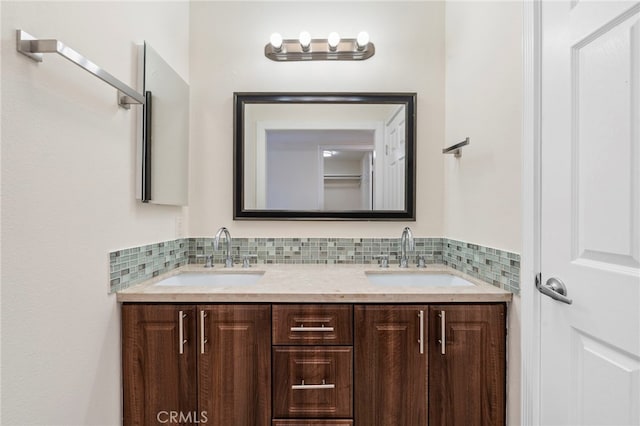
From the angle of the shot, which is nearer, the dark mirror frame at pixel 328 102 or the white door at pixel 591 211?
the white door at pixel 591 211

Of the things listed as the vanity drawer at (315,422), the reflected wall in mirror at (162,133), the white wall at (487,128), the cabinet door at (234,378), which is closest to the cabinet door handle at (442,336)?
the white wall at (487,128)

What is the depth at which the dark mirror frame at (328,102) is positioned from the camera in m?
1.90

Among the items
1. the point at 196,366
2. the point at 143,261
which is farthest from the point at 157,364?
the point at 143,261

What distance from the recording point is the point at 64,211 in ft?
3.24

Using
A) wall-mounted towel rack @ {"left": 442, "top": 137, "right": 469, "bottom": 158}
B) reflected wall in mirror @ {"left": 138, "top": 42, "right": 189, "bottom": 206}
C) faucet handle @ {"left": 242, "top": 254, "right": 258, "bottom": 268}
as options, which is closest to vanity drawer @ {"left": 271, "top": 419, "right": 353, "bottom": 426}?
faucet handle @ {"left": 242, "top": 254, "right": 258, "bottom": 268}

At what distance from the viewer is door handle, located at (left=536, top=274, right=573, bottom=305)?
0.97 m

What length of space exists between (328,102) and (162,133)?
92cm

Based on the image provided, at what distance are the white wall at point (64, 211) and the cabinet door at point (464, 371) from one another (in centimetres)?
125

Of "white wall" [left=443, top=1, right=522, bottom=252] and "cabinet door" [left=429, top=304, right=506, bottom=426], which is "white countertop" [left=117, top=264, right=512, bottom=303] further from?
"white wall" [left=443, top=1, right=522, bottom=252]

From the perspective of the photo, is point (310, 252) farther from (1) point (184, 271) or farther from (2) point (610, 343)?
(2) point (610, 343)

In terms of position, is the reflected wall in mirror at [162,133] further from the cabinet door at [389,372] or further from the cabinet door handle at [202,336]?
the cabinet door at [389,372]

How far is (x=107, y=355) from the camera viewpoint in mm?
1193

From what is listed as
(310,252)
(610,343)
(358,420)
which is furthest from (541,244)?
(310,252)

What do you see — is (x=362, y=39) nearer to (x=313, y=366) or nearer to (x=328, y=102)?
(x=328, y=102)
